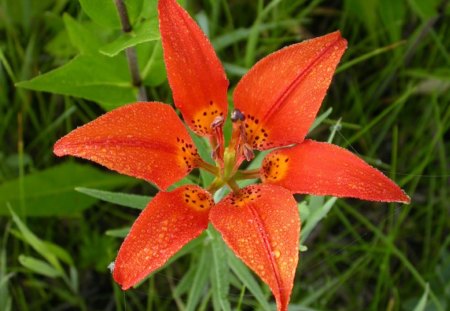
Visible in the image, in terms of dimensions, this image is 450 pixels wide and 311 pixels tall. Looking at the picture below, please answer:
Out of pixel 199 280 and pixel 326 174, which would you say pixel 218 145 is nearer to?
pixel 326 174

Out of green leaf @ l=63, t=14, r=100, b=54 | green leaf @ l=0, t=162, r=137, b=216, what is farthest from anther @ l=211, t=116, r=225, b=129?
green leaf @ l=0, t=162, r=137, b=216

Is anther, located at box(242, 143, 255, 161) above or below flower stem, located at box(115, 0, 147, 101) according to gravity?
below

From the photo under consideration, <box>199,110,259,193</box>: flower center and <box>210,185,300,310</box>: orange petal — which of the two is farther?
<box>199,110,259,193</box>: flower center

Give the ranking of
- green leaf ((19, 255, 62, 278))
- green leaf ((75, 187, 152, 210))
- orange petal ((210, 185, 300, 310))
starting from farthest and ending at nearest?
green leaf ((19, 255, 62, 278))
green leaf ((75, 187, 152, 210))
orange petal ((210, 185, 300, 310))

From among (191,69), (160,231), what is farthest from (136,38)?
(160,231)

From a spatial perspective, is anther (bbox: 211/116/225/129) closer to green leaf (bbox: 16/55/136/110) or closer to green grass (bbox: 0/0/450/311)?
green leaf (bbox: 16/55/136/110)

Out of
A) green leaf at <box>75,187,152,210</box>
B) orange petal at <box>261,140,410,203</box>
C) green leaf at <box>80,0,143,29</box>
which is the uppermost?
green leaf at <box>80,0,143,29</box>

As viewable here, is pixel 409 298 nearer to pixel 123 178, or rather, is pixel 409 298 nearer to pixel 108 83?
pixel 123 178

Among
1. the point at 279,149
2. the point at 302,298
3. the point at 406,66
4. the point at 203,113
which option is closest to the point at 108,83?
the point at 203,113

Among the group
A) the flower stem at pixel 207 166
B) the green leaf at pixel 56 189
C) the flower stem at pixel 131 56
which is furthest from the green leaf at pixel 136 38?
the green leaf at pixel 56 189
